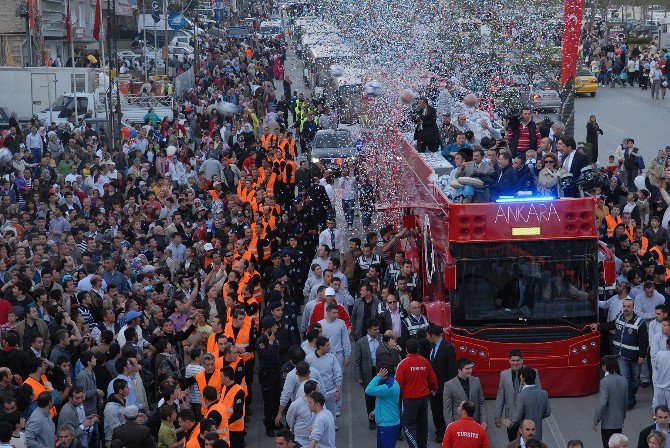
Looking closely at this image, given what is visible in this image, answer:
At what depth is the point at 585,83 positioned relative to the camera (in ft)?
180

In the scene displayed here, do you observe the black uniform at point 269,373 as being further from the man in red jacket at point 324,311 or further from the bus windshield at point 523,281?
the bus windshield at point 523,281

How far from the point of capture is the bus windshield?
57.0ft

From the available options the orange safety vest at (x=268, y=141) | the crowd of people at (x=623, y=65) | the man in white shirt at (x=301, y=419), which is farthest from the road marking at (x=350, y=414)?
the crowd of people at (x=623, y=65)

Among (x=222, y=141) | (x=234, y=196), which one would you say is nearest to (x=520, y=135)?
(x=234, y=196)

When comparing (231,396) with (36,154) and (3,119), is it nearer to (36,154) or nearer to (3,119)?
(36,154)

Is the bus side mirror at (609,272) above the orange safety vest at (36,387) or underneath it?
above

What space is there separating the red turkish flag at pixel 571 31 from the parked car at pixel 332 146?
21.3 feet

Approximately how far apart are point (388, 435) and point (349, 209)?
1359 cm

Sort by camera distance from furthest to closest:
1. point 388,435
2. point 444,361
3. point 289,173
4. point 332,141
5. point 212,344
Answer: point 332,141, point 289,173, point 212,344, point 444,361, point 388,435

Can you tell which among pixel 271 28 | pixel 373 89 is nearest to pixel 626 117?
pixel 373 89

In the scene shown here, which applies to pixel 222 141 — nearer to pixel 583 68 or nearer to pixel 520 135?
pixel 520 135

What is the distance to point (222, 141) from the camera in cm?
3797

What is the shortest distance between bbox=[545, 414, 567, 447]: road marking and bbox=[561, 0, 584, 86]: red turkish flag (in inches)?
531

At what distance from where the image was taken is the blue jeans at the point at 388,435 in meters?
15.4
